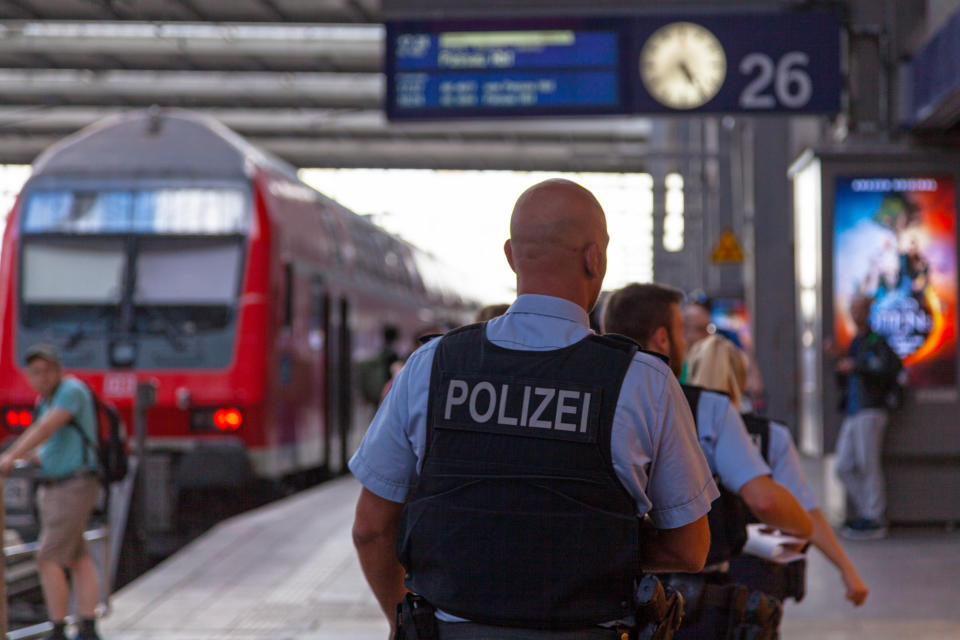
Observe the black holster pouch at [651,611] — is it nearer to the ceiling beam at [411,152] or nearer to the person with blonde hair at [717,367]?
the person with blonde hair at [717,367]

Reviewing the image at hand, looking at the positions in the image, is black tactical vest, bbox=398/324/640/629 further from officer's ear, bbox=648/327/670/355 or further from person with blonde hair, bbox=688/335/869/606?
person with blonde hair, bbox=688/335/869/606

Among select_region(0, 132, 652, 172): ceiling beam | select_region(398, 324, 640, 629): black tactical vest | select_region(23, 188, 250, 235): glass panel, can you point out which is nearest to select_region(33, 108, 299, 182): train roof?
select_region(23, 188, 250, 235): glass panel

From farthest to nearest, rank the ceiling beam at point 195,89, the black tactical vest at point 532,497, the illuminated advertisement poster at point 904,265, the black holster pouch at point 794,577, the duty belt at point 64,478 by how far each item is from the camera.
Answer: the ceiling beam at point 195,89 → the illuminated advertisement poster at point 904,265 → the duty belt at point 64,478 → the black holster pouch at point 794,577 → the black tactical vest at point 532,497

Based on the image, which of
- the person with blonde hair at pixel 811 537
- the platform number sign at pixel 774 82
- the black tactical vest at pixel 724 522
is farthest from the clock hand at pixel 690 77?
the black tactical vest at pixel 724 522

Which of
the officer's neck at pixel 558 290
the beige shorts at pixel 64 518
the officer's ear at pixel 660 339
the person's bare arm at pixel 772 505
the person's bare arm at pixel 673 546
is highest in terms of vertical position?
the officer's neck at pixel 558 290

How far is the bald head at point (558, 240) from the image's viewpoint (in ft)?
8.88

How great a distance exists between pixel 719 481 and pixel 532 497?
1.37 m

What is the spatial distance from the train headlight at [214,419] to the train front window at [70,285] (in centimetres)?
112

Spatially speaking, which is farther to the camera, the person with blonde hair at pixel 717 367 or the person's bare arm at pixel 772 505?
the person with blonde hair at pixel 717 367

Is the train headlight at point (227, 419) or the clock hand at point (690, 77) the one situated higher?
the clock hand at point (690, 77)

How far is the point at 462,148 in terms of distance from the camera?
1313 inches

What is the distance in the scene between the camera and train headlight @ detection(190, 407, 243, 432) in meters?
11.8

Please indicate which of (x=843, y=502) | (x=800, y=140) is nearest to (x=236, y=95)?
(x=800, y=140)

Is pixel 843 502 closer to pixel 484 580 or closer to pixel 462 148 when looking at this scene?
pixel 484 580
